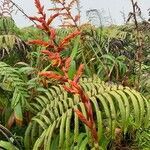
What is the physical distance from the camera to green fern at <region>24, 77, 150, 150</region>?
2.56 m

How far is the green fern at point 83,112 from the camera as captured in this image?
2.56 meters

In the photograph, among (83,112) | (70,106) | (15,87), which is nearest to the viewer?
(83,112)

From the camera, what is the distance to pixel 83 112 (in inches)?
100

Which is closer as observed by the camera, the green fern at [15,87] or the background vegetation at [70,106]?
the background vegetation at [70,106]

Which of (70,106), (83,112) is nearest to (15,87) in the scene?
(70,106)

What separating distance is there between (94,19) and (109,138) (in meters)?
2.32

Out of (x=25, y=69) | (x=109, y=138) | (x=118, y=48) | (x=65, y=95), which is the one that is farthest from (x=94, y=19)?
(x=109, y=138)

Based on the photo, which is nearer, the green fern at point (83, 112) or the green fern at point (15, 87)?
the green fern at point (83, 112)

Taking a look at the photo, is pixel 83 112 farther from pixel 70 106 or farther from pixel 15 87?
pixel 15 87

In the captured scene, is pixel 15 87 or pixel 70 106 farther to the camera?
pixel 15 87

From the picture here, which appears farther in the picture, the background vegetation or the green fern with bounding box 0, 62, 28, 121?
the green fern with bounding box 0, 62, 28, 121

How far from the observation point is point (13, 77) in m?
3.28

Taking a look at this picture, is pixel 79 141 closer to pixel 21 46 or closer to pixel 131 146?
pixel 131 146

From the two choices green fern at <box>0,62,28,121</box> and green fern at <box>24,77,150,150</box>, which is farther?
green fern at <box>0,62,28,121</box>
